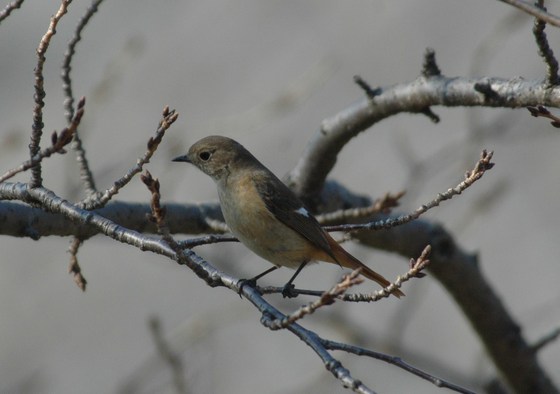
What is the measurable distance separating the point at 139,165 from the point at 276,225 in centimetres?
170

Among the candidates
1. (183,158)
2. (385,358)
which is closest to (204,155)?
(183,158)

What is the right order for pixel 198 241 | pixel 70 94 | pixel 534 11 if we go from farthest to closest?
pixel 70 94 → pixel 198 241 → pixel 534 11

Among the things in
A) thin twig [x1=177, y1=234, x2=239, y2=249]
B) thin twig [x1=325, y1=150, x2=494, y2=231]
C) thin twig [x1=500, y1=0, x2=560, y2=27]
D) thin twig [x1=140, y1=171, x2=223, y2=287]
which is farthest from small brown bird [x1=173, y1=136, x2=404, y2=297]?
thin twig [x1=500, y1=0, x2=560, y2=27]

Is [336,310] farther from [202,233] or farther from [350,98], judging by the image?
[350,98]

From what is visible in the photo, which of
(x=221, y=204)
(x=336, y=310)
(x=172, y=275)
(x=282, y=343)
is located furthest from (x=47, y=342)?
(x=221, y=204)

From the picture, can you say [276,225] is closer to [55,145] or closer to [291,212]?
[291,212]

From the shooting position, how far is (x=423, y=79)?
367 centimetres

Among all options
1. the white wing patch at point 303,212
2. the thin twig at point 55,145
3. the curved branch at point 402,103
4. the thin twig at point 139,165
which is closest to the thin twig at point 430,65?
the curved branch at point 402,103

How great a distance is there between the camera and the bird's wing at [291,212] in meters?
3.99

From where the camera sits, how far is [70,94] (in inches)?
141

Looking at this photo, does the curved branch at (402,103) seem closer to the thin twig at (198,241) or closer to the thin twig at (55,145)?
the thin twig at (198,241)

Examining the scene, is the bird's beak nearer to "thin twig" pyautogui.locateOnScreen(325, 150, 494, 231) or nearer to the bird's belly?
the bird's belly

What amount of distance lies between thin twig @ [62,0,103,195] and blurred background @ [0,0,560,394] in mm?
1876

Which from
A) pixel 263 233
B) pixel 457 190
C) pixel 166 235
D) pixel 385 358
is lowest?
pixel 385 358
